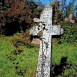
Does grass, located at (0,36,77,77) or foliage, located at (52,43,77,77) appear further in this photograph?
foliage, located at (52,43,77,77)

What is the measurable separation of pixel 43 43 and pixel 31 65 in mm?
1876

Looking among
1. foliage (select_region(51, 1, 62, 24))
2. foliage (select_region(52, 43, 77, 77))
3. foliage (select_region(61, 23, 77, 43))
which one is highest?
foliage (select_region(51, 1, 62, 24))

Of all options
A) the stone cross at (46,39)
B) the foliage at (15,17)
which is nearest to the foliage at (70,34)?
the foliage at (15,17)

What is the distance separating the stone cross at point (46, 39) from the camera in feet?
25.0

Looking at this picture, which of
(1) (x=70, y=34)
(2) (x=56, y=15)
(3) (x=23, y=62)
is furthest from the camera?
(2) (x=56, y=15)

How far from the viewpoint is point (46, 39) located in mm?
7664

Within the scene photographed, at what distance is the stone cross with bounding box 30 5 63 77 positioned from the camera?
300 inches

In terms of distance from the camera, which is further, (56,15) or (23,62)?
(56,15)

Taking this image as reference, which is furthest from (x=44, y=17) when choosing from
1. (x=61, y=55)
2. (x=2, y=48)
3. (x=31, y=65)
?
(x=2, y=48)

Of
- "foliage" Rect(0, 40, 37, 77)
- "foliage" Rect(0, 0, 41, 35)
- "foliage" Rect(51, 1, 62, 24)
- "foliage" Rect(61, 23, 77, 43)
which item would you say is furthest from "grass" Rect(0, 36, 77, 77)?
"foliage" Rect(51, 1, 62, 24)

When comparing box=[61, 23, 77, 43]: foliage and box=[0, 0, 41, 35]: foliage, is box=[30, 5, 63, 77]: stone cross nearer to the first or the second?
box=[61, 23, 77, 43]: foliage

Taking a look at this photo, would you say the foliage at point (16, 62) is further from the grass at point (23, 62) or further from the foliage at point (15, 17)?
the foliage at point (15, 17)

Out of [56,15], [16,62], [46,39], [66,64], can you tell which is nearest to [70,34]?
[56,15]

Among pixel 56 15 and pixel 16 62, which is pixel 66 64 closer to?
pixel 16 62
